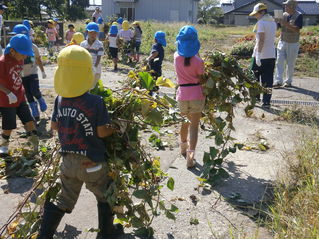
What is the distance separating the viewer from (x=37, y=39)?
68.0ft

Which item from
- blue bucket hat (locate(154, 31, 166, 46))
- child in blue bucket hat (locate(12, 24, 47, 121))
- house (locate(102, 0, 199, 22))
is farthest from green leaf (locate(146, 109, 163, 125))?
house (locate(102, 0, 199, 22))

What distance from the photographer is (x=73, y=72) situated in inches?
106

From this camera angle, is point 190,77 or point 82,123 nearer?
point 82,123

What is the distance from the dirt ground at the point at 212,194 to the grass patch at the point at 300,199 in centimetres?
Answer: 19

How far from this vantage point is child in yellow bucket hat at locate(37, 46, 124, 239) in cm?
270

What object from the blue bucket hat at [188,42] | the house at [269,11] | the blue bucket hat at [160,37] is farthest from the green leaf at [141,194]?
the house at [269,11]

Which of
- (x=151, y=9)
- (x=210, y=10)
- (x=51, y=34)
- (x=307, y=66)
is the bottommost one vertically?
(x=307, y=66)

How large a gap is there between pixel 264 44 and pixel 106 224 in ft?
18.7

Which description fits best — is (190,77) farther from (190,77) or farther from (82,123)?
(82,123)

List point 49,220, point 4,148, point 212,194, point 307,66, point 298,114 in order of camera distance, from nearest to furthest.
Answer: point 49,220 < point 212,194 < point 4,148 < point 298,114 < point 307,66

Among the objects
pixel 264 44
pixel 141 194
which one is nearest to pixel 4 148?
pixel 141 194

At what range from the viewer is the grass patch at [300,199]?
2.67m

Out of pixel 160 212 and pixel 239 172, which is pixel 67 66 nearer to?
pixel 160 212

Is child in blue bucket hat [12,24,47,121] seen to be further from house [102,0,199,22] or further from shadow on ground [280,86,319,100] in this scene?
house [102,0,199,22]
